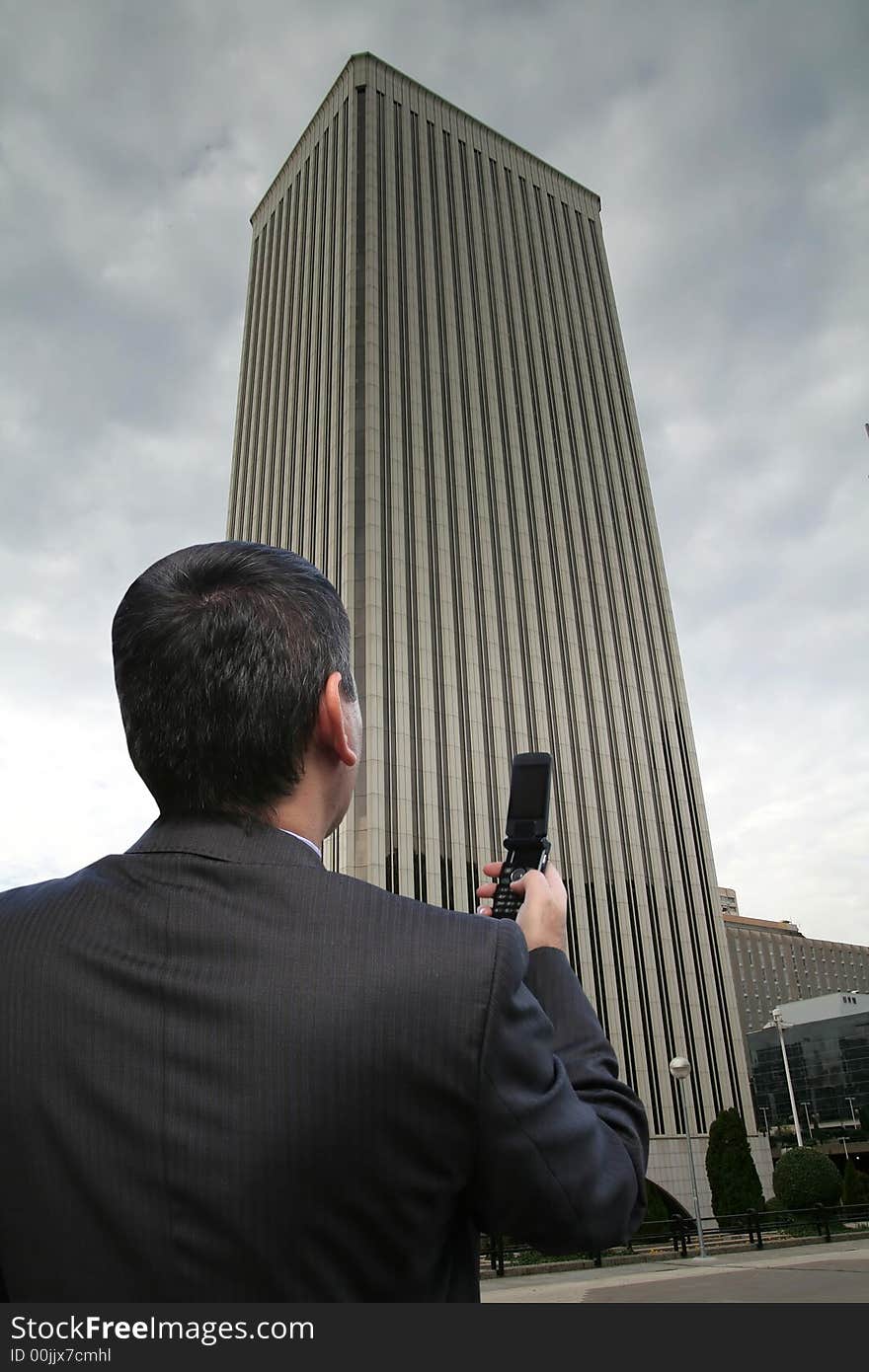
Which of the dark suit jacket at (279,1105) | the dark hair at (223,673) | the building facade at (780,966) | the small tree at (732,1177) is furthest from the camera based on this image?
the building facade at (780,966)

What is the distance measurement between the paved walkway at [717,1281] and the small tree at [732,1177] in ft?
32.6

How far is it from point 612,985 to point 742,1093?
949 cm

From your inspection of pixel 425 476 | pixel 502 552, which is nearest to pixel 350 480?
pixel 425 476

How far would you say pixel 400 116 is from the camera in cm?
5909

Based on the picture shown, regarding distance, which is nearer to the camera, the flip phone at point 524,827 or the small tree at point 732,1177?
the flip phone at point 524,827

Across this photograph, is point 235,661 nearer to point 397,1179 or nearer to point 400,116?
point 397,1179

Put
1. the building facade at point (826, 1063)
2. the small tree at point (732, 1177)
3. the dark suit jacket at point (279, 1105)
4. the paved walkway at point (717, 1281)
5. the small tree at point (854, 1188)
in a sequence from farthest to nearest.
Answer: the building facade at point (826, 1063) < the small tree at point (732, 1177) < the small tree at point (854, 1188) < the paved walkway at point (717, 1281) < the dark suit jacket at point (279, 1105)

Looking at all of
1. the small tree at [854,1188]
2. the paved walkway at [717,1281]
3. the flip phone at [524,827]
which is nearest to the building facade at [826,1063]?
the small tree at [854,1188]

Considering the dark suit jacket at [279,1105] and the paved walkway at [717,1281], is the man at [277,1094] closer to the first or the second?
the dark suit jacket at [279,1105]

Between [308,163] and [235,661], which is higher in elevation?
[308,163]

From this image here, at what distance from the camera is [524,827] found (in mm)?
1755

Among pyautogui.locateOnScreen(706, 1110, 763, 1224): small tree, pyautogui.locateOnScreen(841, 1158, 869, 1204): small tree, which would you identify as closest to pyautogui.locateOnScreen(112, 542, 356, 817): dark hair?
pyautogui.locateOnScreen(841, 1158, 869, 1204): small tree

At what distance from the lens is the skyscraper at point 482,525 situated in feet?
146

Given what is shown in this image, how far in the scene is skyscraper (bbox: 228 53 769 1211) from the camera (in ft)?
146
